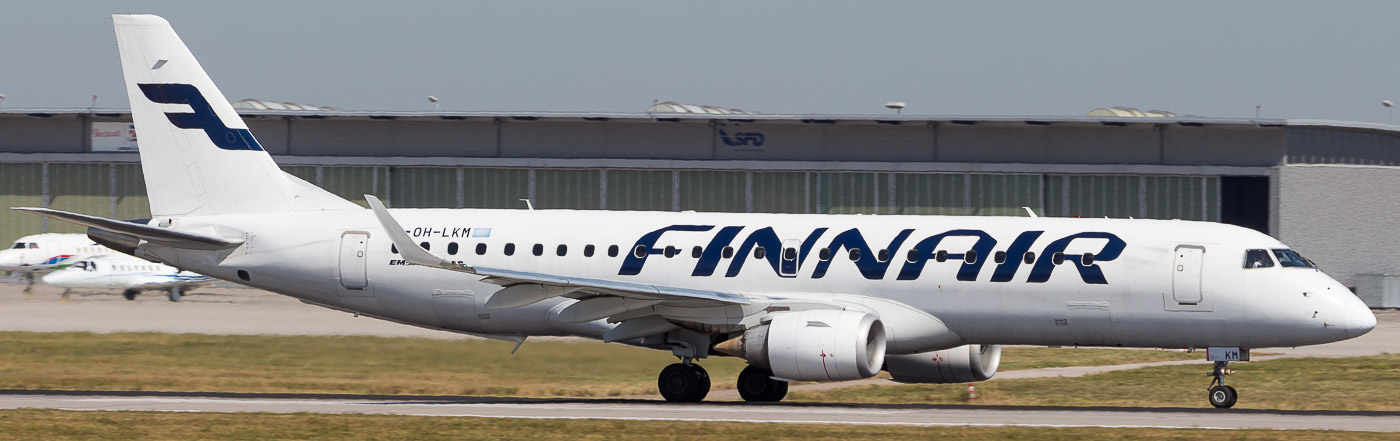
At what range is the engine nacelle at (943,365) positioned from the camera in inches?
1184

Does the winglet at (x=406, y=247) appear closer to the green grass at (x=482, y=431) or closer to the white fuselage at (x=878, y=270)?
the green grass at (x=482, y=431)

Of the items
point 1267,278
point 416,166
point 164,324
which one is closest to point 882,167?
point 416,166

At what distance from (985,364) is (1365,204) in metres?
33.9

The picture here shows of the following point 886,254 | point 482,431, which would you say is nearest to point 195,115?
point 482,431

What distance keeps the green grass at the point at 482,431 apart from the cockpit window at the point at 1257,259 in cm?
482

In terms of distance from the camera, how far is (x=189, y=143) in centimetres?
3322

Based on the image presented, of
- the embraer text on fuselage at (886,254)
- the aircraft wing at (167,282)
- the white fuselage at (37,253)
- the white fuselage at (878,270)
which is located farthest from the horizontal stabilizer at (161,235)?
the aircraft wing at (167,282)

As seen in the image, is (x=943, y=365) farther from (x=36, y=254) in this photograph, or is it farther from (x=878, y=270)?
(x=36, y=254)

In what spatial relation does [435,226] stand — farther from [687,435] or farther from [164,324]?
[164,324]

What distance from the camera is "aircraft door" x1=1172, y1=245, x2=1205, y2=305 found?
27594 mm

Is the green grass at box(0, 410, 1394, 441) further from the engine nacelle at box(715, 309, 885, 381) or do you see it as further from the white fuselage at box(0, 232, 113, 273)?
the white fuselage at box(0, 232, 113, 273)

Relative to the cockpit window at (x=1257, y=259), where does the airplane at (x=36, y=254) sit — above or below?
below

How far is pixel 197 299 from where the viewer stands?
2498 inches

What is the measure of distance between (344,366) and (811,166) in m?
25.3
